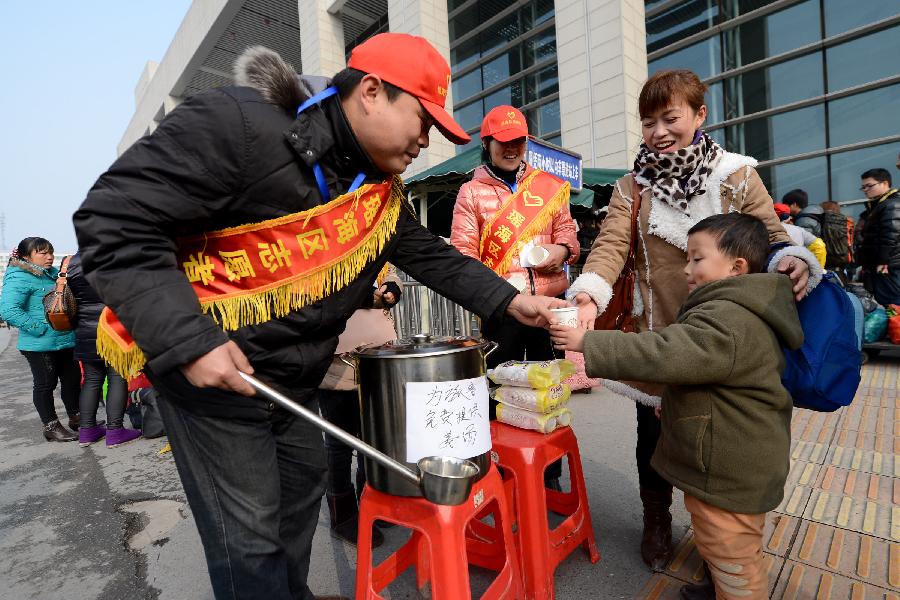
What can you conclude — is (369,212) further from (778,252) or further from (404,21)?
(404,21)

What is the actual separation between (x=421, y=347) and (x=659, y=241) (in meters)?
1.14

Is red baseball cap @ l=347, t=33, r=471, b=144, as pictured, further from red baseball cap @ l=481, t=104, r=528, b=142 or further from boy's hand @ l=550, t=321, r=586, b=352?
red baseball cap @ l=481, t=104, r=528, b=142

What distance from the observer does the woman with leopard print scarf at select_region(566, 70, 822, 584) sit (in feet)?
5.95

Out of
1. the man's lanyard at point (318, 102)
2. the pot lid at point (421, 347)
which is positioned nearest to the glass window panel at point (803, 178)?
the pot lid at point (421, 347)

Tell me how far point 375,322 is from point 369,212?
43.3 inches

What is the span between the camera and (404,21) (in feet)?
32.7

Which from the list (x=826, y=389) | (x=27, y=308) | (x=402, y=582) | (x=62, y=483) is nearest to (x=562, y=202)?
(x=826, y=389)

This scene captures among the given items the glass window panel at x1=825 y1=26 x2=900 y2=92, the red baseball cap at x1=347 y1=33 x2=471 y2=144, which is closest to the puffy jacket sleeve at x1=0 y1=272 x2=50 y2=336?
the red baseball cap at x1=347 y1=33 x2=471 y2=144

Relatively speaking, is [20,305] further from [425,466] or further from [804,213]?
[804,213]

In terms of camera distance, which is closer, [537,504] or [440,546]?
[440,546]

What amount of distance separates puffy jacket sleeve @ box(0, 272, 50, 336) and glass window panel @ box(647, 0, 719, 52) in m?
10.4

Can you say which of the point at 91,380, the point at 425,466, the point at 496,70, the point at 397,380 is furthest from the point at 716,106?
the point at 91,380

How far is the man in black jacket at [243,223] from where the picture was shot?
41.4 inches

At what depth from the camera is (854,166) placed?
742cm
